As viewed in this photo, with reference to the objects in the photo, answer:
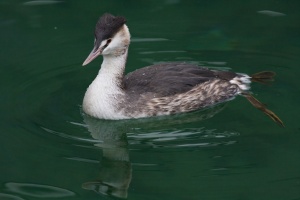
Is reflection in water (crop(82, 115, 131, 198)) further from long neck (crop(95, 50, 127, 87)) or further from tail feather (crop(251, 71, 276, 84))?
tail feather (crop(251, 71, 276, 84))

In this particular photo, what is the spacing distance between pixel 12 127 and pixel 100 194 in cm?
157

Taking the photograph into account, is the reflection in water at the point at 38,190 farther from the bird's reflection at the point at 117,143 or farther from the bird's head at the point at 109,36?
the bird's head at the point at 109,36

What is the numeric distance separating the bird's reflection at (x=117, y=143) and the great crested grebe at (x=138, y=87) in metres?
0.08

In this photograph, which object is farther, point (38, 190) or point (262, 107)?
point (262, 107)

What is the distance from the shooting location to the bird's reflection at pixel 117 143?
753 cm

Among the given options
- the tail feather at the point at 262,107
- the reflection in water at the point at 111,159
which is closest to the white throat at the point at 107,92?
the reflection in water at the point at 111,159

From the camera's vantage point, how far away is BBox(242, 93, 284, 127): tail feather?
28.3ft

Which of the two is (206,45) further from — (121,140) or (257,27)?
(121,140)

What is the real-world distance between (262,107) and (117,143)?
62.4 inches

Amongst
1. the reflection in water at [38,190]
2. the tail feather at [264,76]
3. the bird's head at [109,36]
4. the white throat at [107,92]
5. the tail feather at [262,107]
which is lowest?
the reflection in water at [38,190]

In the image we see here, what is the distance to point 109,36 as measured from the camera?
8.52 m

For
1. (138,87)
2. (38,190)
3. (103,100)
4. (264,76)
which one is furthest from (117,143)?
(264,76)

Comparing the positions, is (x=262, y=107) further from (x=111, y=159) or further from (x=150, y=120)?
(x=111, y=159)

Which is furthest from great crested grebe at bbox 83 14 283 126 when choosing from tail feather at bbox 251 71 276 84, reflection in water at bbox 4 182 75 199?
reflection in water at bbox 4 182 75 199
